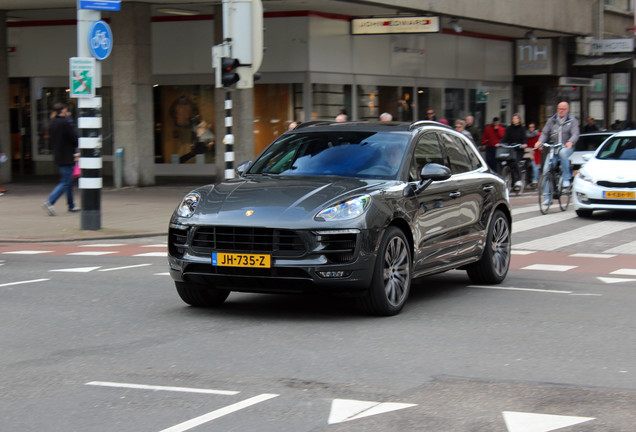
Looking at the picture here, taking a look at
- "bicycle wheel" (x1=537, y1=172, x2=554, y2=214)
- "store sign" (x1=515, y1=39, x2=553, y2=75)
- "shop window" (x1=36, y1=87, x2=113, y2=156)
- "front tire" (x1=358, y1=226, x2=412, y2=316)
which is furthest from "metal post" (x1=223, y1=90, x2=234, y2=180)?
"store sign" (x1=515, y1=39, x2=553, y2=75)

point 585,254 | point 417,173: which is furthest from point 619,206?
point 417,173

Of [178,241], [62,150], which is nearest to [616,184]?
[62,150]

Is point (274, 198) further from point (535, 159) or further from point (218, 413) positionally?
point (535, 159)

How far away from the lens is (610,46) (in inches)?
1558

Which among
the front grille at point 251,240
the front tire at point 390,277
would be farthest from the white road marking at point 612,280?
the front grille at point 251,240

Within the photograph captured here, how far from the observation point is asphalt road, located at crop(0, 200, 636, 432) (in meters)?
5.46

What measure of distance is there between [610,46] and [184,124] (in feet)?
57.2

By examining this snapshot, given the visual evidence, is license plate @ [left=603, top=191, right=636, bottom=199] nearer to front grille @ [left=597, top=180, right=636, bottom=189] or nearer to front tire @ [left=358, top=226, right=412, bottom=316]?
front grille @ [left=597, top=180, right=636, bottom=189]

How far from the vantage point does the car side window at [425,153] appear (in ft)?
30.3

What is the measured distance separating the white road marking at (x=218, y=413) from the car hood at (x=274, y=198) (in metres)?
2.37

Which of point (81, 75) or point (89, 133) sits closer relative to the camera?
point (81, 75)

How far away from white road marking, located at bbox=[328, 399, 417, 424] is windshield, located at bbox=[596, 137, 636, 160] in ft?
46.0

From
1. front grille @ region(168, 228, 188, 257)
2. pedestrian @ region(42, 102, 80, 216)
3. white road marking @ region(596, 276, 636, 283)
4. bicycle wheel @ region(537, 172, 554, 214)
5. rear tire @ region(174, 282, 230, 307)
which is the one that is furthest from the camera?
bicycle wheel @ region(537, 172, 554, 214)

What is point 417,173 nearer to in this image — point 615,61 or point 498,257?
point 498,257
